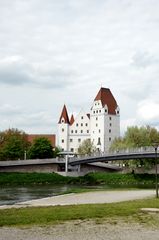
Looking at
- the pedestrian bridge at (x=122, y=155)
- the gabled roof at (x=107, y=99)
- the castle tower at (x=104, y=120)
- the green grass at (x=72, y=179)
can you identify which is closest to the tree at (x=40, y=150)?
the pedestrian bridge at (x=122, y=155)

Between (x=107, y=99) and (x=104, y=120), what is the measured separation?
24.6ft

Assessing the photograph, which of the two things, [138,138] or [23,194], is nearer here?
[23,194]

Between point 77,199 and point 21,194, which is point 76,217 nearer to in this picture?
point 77,199

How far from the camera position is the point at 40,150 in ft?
337

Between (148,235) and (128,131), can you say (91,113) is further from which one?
(148,235)

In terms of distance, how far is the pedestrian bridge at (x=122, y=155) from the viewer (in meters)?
72.4

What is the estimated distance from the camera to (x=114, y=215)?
55.2 feet

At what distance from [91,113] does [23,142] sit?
48563 mm

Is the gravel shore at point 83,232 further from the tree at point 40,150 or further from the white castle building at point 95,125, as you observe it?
the white castle building at point 95,125

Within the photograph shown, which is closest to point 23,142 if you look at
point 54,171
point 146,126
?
point 54,171

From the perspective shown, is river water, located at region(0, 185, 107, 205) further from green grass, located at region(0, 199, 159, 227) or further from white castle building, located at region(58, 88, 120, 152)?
white castle building, located at region(58, 88, 120, 152)

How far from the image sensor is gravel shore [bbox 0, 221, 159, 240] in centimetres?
1218

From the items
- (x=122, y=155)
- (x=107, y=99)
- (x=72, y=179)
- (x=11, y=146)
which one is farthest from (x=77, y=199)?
(x=107, y=99)

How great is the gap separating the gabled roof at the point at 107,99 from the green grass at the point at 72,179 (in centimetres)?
5974
